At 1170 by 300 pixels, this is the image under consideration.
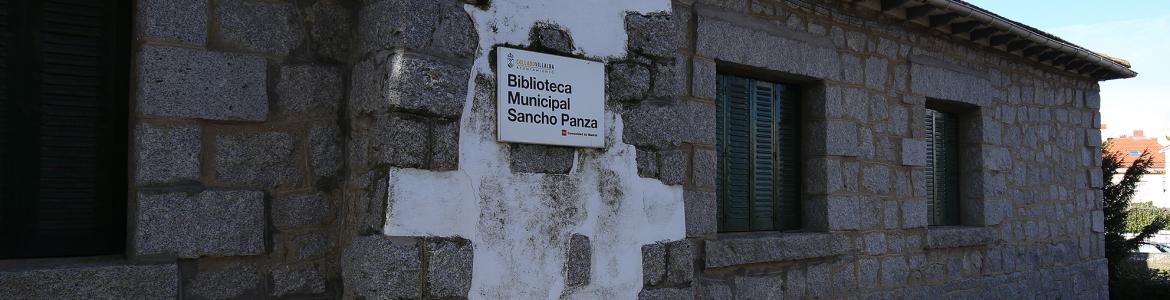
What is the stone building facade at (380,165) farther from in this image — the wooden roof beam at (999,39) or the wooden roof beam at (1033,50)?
the wooden roof beam at (1033,50)

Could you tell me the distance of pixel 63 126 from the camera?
298 centimetres

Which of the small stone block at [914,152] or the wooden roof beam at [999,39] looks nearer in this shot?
the small stone block at [914,152]

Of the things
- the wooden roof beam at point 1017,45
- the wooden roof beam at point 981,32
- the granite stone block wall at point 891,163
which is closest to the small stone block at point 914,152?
the granite stone block wall at point 891,163

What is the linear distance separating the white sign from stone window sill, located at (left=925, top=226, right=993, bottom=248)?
3.84 meters

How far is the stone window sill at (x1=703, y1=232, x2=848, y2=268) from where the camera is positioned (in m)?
4.70

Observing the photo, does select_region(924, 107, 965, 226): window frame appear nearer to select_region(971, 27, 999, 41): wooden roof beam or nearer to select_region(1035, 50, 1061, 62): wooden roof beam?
select_region(971, 27, 999, 41): wooden roof beam

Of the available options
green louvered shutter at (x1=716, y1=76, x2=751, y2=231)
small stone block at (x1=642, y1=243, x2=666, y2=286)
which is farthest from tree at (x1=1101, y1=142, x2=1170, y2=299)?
small stone block at (x1=642, y1=243, x2=666, y2=286)

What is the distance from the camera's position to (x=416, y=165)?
9.71ft

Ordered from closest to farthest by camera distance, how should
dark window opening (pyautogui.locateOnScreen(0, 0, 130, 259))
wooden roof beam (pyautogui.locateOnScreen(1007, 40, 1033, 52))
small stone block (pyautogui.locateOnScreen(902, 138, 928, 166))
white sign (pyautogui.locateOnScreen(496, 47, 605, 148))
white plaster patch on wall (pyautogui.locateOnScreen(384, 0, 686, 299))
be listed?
dark window opening (pyautogui.locateOnScreen(0, 0, 130, 259)) < white plaster patch on wall (pyautogui.locateOnScreen(384, 0, 686, 299)) < white sign (pyautogui.locateOnScreen(496, 47, 605, 148)) < small stone block (pyautogui.locateOnScreen(902, 138, 928, 166)) < wooden roof beam (pyautogui.locateOnScreen(1007, 40, 1033, 52))

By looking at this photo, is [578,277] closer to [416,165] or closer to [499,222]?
[499,222]

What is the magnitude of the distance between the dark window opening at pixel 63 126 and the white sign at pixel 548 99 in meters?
1.30

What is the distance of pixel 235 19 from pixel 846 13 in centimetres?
390

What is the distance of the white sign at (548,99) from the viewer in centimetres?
319

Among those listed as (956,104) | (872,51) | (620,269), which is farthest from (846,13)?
(620,269)
